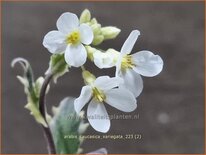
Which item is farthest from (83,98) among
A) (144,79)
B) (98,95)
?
(144,79)

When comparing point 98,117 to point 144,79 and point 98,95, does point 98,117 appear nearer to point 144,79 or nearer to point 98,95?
point 98,95

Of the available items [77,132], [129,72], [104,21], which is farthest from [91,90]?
[104,21]

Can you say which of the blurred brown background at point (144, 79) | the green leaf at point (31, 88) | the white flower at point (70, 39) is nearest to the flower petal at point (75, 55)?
the white flower at point (70, 39)

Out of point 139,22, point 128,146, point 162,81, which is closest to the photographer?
point 128,146

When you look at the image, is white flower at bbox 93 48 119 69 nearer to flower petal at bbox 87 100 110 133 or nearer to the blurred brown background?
flower petal at bbox 87 100 110 133

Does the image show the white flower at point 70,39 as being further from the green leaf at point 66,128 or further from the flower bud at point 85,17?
the green leaf at point 66,128

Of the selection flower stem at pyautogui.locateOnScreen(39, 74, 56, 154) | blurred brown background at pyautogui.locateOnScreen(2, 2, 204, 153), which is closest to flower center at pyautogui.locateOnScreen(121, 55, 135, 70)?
flower stem at pyautogui.locateOnScreen(39, 74, 56, 154)

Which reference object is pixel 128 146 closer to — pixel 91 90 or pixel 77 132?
pixel 77 132
